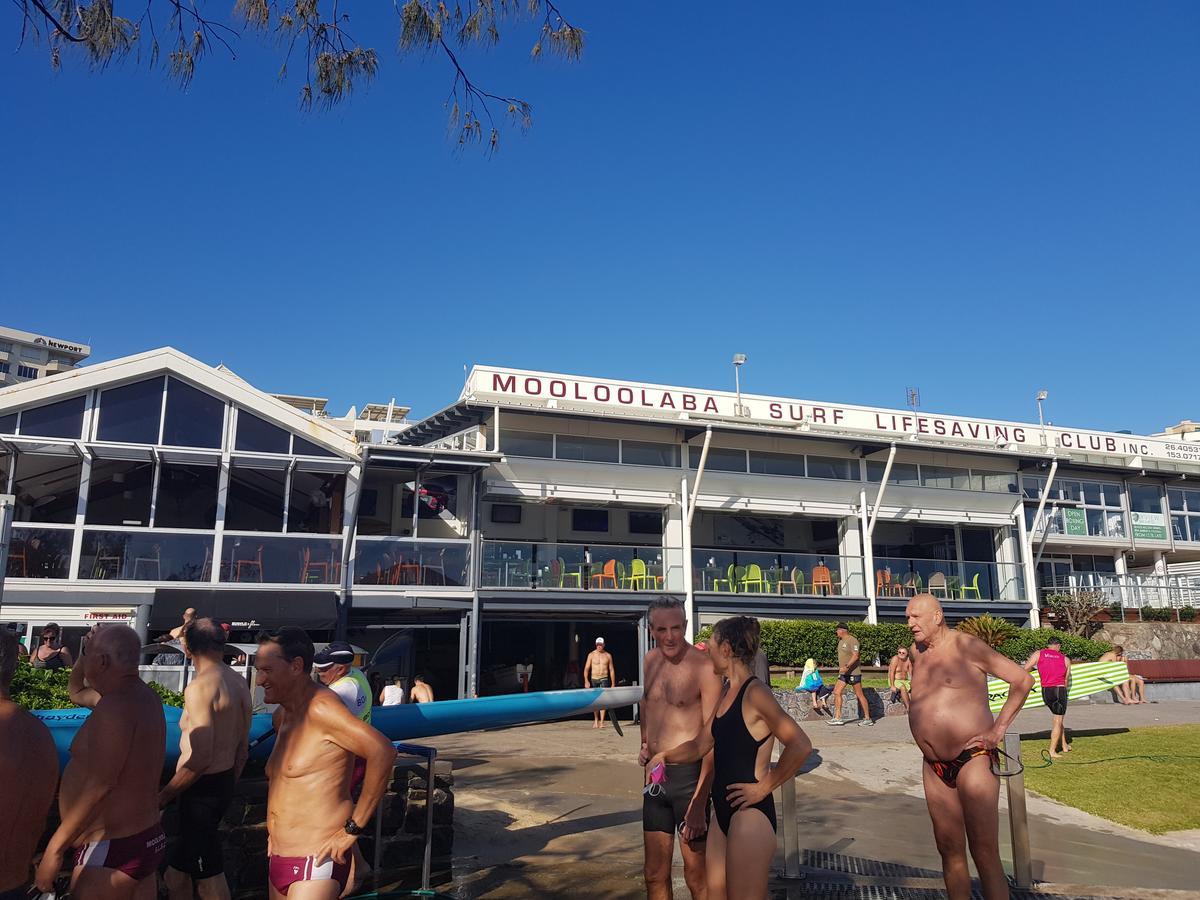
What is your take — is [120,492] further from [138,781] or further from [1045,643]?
[1045,643]

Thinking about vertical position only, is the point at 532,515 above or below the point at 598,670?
above

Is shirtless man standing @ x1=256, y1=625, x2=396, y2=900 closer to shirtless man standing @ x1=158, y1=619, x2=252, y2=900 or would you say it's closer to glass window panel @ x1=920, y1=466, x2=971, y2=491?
shirtless man standing @ x1=158, y1=619, x2=252, y2=900

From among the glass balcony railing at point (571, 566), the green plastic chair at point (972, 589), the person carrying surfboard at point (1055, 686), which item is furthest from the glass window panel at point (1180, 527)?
the person carrying surfboard at point (1055, 686)

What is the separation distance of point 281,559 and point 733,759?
15979 millimetres

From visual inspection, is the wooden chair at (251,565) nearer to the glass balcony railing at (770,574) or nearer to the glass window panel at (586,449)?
the glass window panel at (586,449)

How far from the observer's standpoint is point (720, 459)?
24.8 metres

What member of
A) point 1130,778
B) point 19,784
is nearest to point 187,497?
point 19,784

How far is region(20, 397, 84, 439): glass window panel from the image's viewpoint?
17.9m

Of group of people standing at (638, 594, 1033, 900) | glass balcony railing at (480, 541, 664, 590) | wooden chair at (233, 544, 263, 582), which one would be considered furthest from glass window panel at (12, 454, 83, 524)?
group of people standing at (638, 594, 1033, 900)

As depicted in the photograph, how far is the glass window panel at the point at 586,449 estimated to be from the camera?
23.2 m

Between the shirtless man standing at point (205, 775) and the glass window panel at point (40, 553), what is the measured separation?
47.5ft

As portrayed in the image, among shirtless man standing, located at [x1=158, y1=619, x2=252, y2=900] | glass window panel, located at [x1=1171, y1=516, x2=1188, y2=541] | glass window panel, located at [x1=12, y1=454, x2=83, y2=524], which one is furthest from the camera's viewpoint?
glass window panel, located at [x1=1171, y1=516, x2=1188, y2=541]

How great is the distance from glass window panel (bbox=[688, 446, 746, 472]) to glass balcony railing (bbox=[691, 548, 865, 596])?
7.99 feet

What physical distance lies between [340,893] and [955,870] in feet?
11.0
